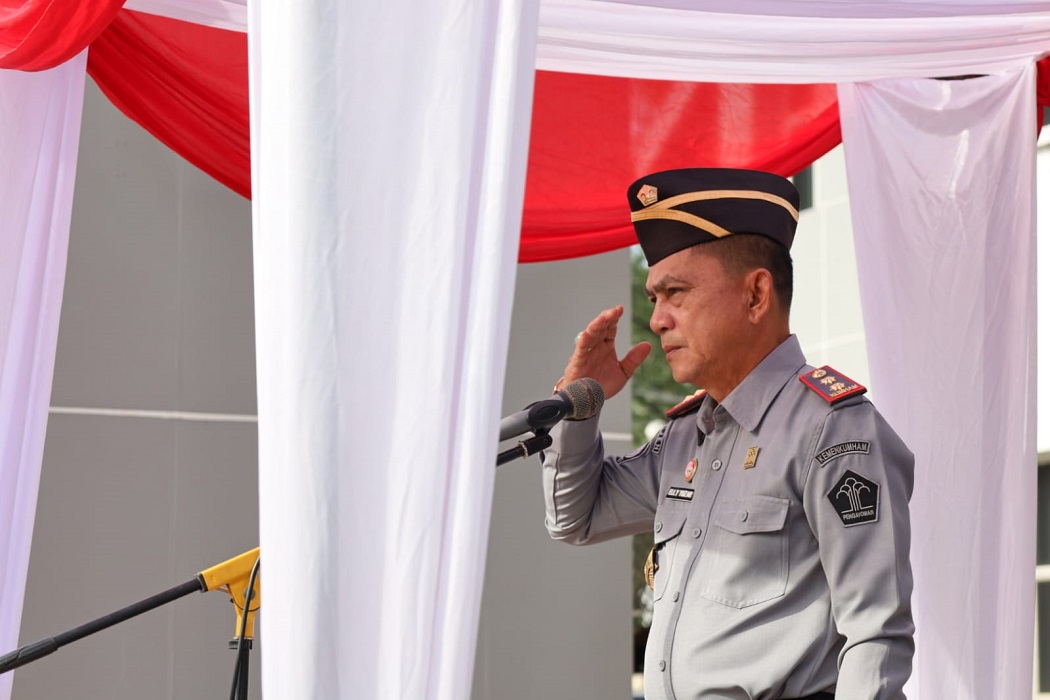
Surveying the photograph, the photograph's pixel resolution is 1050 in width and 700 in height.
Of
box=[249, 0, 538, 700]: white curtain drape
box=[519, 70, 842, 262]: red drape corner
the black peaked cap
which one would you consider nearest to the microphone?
the black peaked cap

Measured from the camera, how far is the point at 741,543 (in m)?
2.32

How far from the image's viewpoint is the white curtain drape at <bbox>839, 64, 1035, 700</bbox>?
300cm

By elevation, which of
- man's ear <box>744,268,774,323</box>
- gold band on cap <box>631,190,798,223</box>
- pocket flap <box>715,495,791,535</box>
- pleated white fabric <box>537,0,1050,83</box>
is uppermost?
pleated white fabric <box>537,0,1050,83</box>

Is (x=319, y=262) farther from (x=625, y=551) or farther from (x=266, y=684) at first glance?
(x=625, y=551)

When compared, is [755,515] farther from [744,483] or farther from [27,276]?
[27,276]

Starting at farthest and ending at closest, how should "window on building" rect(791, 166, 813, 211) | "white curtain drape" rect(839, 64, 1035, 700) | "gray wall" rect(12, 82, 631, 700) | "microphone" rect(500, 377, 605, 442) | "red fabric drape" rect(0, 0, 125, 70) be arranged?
1. "window on building" rect(791, 166, 813, 211)
2. "gray wall" rect(12, 82, 631, 700)
3. "white curtain drape" rect(839, 64, 1035, 700)
4. "red fabric drape" rect(0, 0, 125, 70)
5. "microphone" rect(500, 377, 605, 442)

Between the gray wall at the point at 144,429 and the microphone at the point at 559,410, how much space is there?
1516mm

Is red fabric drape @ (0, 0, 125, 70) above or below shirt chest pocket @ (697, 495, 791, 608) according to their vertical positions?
above

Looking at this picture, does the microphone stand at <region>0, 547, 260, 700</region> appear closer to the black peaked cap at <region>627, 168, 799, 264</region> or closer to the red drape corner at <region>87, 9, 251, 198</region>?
the black peaked cap at <region>627, 168, 799, 264</region>

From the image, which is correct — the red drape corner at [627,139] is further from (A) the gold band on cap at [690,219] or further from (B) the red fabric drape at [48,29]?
(B) the red fabric drape at [48,29]

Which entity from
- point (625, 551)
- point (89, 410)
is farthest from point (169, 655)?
point (625, 551)

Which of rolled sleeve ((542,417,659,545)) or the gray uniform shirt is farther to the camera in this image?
rolled sleeve ((542,417,659,545))

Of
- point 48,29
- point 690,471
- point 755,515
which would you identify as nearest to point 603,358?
point 690,471

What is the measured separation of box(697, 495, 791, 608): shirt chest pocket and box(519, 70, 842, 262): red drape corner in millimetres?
1171
